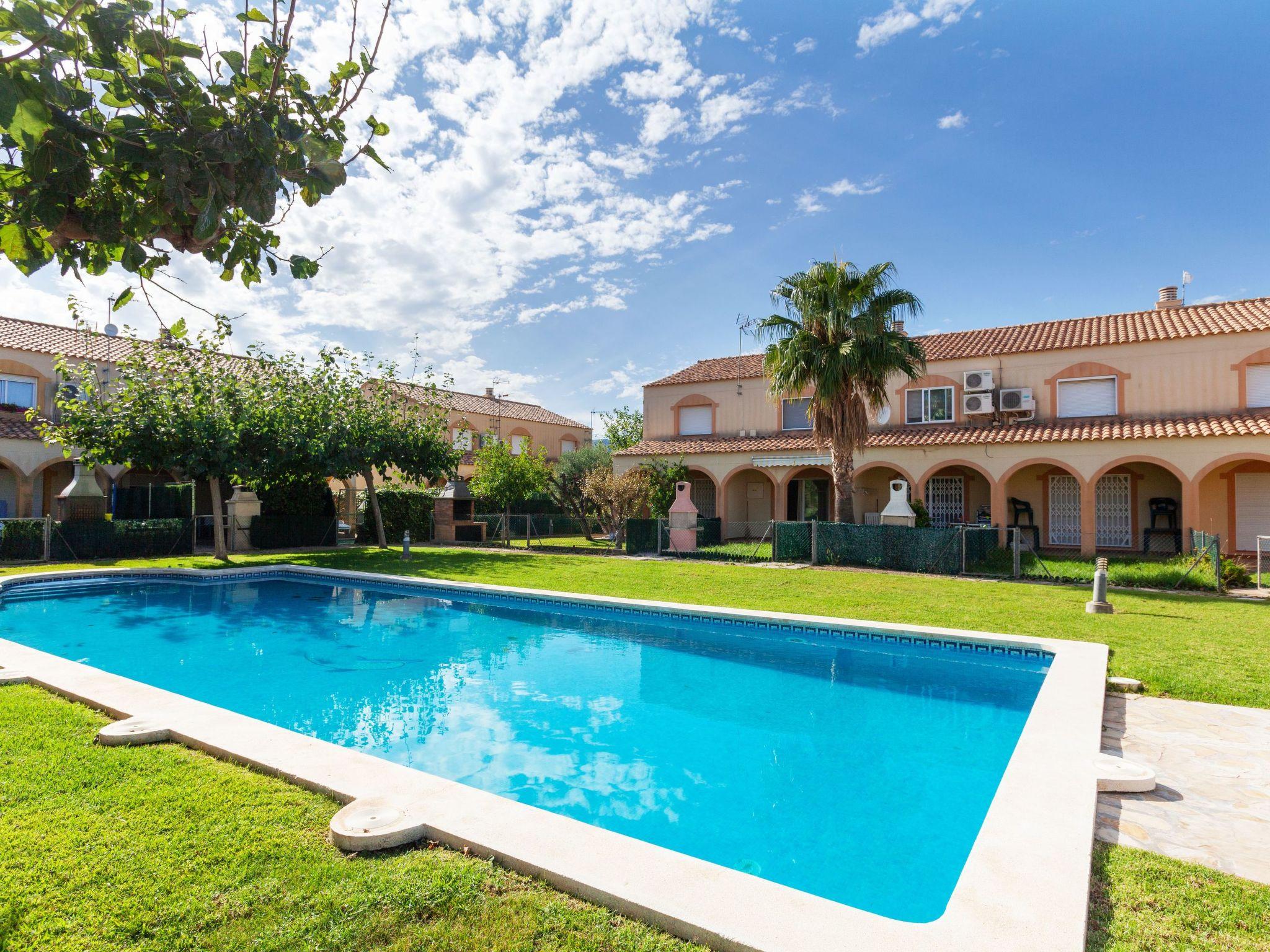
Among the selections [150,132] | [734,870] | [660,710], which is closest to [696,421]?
[660,710]

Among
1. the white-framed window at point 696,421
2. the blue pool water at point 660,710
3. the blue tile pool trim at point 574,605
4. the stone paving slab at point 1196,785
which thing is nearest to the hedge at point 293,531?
the blue tile pool trim at point 574,605

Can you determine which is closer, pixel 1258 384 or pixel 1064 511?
pixel 1258 384

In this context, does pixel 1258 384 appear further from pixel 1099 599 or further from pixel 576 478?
pixel 576 478

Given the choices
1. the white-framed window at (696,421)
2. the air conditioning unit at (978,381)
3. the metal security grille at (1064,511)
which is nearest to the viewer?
the metal security grille at (1064,511)

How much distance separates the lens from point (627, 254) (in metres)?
24.8

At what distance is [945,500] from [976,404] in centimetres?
421

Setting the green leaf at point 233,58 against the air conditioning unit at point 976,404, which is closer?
the green leaf at point 233,58

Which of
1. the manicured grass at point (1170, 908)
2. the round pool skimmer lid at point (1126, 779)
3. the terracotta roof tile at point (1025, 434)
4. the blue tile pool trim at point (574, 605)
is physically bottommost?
the blue tile pool trim at point (574, 605)

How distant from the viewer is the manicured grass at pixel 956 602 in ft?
27.8

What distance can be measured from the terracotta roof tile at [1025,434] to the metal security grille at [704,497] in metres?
2.68

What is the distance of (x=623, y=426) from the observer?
199ft

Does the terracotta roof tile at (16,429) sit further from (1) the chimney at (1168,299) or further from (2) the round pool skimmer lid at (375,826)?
(1) the chimney at (1168,299)

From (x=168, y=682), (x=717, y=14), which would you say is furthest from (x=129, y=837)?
(x=717, y=14)

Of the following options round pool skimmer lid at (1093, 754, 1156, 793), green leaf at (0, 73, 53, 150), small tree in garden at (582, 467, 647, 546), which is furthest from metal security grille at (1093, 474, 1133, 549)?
green leaf at (0, 73, 53, 150)
